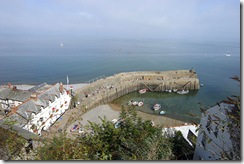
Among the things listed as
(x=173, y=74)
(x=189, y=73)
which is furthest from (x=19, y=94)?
(x=189, y=73)

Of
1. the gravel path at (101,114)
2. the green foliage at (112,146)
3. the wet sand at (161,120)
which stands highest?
the green foliage at (112,146)

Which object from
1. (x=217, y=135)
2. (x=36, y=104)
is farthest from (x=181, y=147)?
(x=36, y=104)

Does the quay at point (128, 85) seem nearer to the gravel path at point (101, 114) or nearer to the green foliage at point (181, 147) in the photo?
the gravel path at point (101, 114)

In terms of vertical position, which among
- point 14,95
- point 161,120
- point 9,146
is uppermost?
point 9,146

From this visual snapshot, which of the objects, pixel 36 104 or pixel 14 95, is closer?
pixel 36 104

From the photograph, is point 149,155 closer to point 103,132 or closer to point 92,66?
point 103,132

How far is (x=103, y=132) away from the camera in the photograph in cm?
707

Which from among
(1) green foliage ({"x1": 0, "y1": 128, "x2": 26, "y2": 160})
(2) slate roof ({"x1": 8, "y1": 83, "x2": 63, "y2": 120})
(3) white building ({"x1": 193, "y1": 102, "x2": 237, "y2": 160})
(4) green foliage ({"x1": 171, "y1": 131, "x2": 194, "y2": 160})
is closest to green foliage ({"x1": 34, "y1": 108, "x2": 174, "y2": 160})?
(1) green foliage ({"x1": 0, "y1": 128, "x2": 26, "y2": 160})

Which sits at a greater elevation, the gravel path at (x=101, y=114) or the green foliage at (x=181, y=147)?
the green foliage at (x=181, y=147)

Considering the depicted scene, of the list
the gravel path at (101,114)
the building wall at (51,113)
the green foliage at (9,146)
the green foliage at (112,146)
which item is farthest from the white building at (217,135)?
the gravel path at (101,114)

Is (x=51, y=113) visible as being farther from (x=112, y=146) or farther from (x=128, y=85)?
(x=128, y=85)

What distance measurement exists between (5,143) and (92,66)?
4484cm

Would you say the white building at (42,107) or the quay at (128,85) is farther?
the quay at (128,85)

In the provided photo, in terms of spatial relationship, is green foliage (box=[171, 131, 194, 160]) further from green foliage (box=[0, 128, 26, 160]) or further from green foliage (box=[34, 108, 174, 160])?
green foliage (box=[0, 128, 26, 160])
